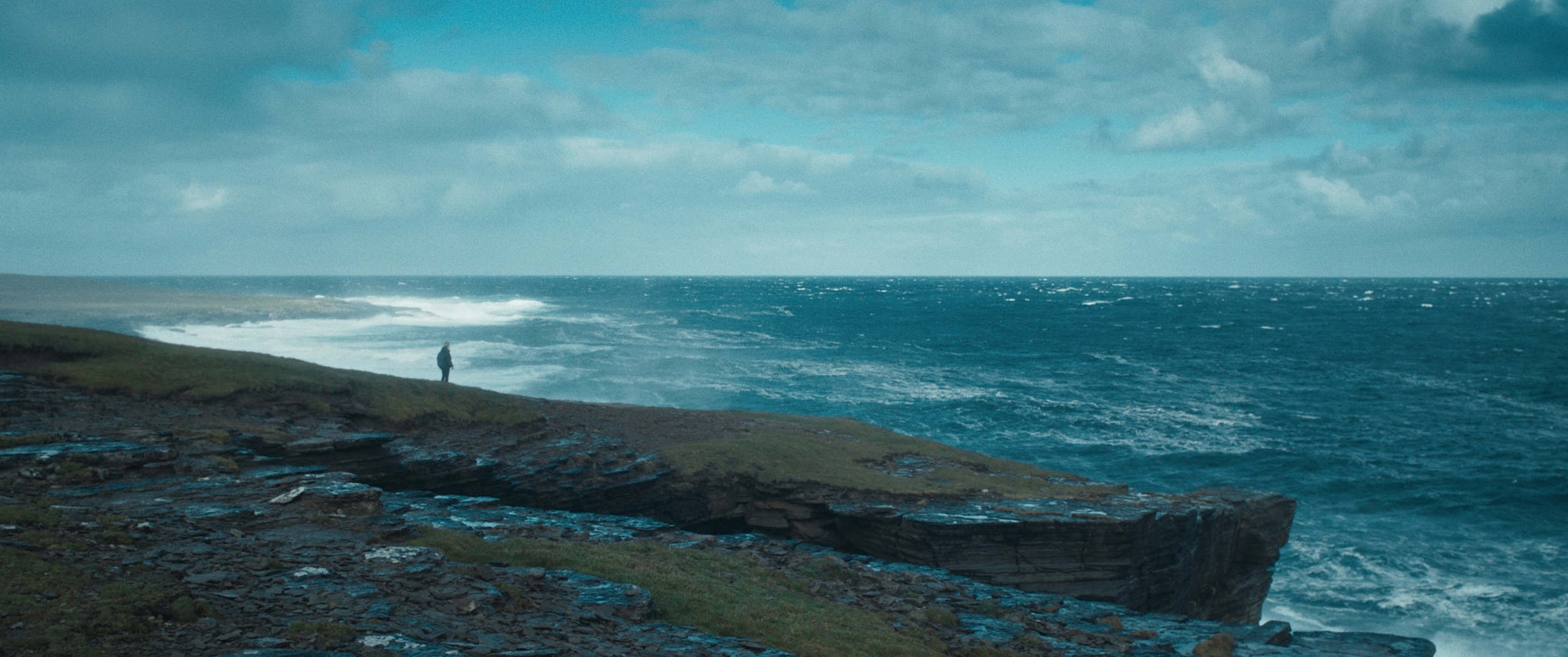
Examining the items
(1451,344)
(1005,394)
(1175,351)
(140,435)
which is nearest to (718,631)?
(140,435)

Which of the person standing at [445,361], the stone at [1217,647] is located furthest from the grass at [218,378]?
the stone at [1217,647]

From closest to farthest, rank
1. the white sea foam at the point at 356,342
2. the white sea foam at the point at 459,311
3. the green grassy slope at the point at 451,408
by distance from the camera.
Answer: the green grassy slope at the point at 451,408 < the white sea foam at the point at 356,342 < the white sea foam at the point at 459,311

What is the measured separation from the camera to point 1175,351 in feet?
280

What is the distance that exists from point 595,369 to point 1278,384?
5442 cm

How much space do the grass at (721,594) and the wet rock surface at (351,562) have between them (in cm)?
40

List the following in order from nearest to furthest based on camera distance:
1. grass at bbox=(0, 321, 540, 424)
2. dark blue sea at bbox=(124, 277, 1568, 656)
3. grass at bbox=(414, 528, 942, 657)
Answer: grass at bbox=(414, 528, 942, 657) → grass at bbox=(0, 321, 540, 424) → dark blue sea at bbox=(124, 277, 1568, 656)

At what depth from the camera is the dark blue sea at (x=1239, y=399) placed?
29.8 metres

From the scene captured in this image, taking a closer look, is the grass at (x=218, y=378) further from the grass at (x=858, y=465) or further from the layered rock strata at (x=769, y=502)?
the grass at (x=858, y=465)

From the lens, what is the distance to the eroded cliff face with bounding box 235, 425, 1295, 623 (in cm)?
1780

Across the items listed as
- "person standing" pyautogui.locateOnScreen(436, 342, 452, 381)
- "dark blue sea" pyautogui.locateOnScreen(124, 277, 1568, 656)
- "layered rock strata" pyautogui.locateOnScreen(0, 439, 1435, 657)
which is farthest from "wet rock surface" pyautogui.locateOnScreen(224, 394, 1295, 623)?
"person standing" pyautogui.locateOnScreen(436, 342, 452, 381)

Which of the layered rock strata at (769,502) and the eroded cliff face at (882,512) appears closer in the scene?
the layered rock strata at (769,502)

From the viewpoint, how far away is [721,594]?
13055 mm

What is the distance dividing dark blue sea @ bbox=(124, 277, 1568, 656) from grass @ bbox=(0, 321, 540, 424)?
2763 cm

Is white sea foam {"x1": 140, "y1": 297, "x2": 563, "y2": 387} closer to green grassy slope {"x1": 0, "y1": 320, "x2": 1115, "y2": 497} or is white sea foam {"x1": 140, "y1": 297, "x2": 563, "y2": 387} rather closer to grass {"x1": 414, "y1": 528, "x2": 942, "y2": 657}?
green grassy slope {"x1": 0, "y1": 320, "x2": 1115, "y2": 497}
